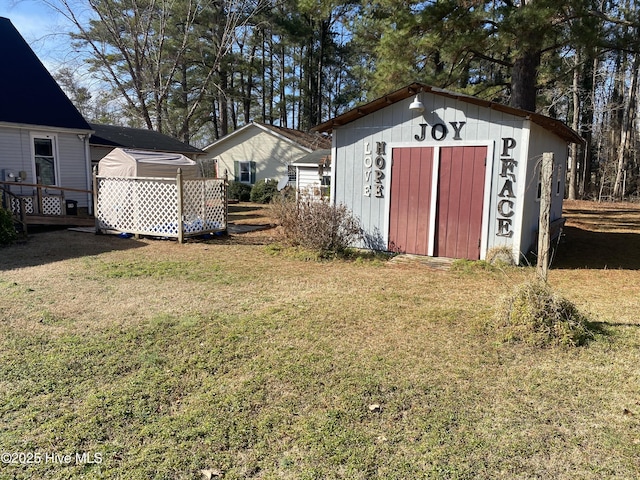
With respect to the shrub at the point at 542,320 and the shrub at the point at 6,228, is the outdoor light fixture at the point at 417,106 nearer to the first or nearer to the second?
the shrub at the point at 542,320

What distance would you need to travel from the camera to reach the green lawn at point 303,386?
2.46m

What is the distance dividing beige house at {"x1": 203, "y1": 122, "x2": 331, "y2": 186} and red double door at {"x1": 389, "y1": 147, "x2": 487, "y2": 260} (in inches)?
570

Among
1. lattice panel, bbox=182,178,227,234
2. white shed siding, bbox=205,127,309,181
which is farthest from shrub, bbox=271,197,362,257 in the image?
white shed siding, bbox=205,127,309,181

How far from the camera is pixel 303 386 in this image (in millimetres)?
3285

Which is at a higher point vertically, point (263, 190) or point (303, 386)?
point (263, 190)

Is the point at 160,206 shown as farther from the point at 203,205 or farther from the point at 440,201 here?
the point at 440,201

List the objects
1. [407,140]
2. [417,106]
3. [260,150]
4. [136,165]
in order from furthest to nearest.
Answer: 1. [260,150]
2. [136,165]
3. [407,140]
4. [417,106]

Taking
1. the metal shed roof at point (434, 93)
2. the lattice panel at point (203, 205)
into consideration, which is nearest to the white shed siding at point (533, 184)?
the metal shed roof at point (434, 93)

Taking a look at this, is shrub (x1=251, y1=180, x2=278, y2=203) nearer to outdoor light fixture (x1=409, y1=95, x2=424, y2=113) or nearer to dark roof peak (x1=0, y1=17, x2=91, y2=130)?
dark roof peak (x1=0, y1=17, x2=91, y2=130)

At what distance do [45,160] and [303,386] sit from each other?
13.1m

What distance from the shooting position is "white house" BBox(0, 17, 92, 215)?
12086mm

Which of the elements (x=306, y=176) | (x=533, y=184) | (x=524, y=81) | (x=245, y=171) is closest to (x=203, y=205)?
(x=533, y=184)

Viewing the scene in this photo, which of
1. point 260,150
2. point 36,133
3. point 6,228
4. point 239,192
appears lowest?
point 6,228

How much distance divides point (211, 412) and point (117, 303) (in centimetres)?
293
